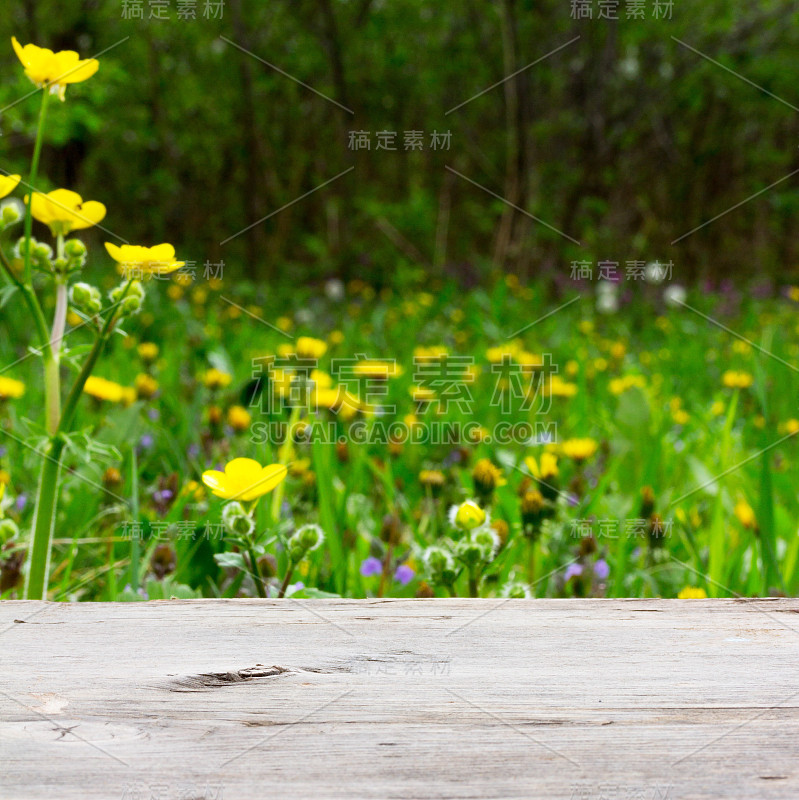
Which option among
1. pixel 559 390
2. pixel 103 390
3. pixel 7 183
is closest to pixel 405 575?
pixel 7 183

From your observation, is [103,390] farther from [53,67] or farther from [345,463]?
[53,67]

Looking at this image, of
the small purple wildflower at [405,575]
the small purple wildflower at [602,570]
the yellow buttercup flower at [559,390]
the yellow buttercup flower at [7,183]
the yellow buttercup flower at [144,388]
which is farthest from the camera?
the yellow buttercup flower at [559,390]

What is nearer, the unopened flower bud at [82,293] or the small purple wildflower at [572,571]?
the unopened flower bud at [82,293]

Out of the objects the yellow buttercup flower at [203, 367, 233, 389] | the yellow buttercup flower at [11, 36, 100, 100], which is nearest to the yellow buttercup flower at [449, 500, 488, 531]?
the yellow buttercup flower at [11, 36, 100, 100]

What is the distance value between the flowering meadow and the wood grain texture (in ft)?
0.50

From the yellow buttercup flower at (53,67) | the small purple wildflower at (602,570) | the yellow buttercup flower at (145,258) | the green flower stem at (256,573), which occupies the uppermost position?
the yellow buttercup flower at (53,67)

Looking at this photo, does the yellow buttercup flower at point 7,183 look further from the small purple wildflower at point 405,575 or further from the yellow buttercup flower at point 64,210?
the small purple wildflower at point 405,575

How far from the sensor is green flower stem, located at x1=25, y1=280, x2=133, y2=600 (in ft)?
2.59

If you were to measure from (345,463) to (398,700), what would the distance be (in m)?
0.96

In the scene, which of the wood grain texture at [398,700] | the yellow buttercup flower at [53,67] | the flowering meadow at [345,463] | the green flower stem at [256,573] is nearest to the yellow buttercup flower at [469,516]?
the flowering meadow at [345,463]

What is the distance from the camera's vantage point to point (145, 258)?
0.79m

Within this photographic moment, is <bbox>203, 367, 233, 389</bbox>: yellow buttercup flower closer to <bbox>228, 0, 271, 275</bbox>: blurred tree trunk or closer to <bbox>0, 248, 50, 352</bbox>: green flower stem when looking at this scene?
<bbox>0, 248, 50, 352</bbox>: green flower stem

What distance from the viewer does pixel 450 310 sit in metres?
→ 3.84

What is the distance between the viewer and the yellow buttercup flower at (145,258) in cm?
78
